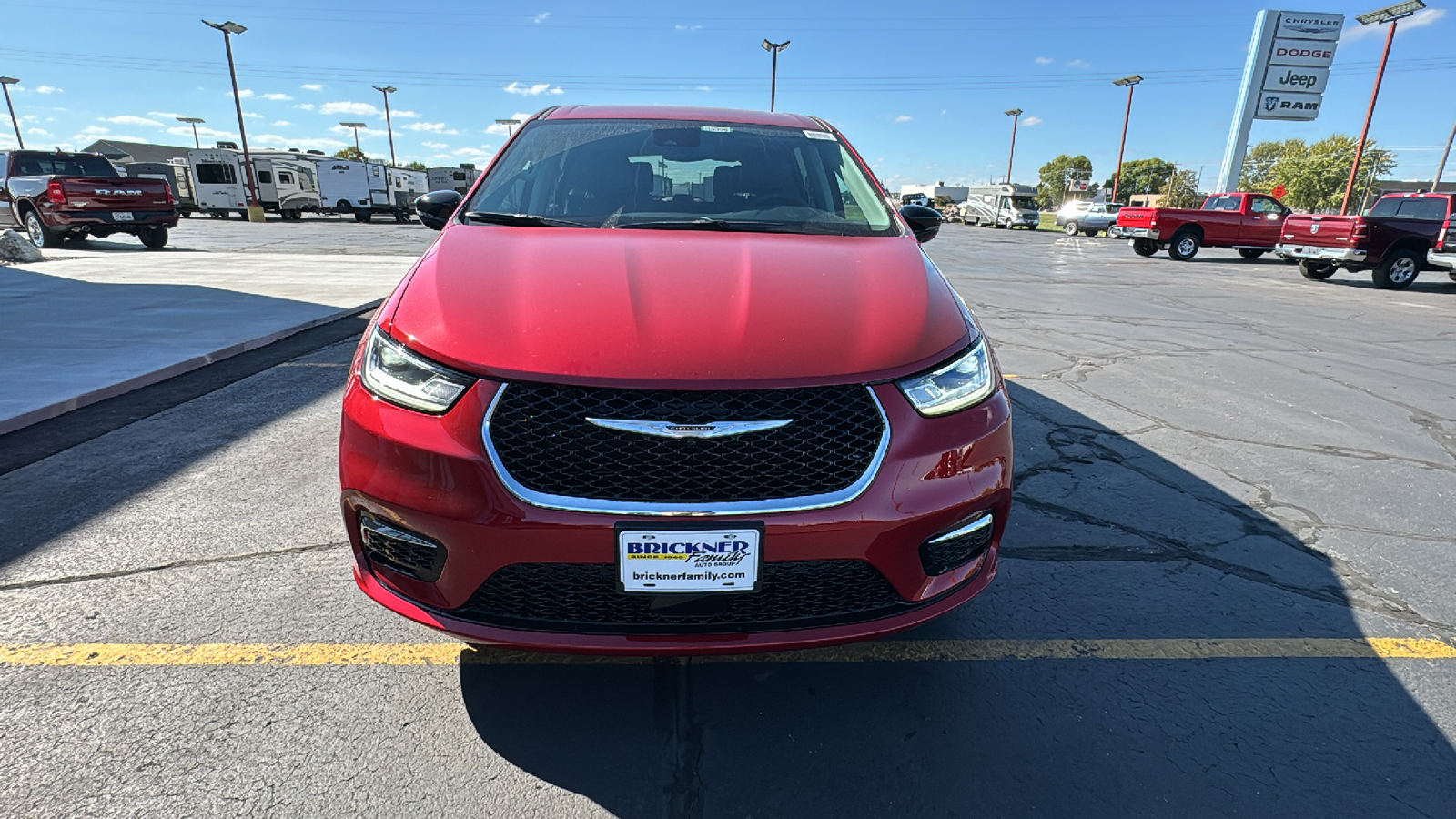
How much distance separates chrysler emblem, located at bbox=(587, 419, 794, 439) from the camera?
1584 millimetres

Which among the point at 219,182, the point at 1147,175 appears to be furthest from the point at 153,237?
the point at 1147,175

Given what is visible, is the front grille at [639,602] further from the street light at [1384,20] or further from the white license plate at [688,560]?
the street light at [1384,20]

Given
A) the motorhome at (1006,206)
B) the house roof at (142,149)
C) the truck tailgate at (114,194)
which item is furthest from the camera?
the house roof at (142,149)

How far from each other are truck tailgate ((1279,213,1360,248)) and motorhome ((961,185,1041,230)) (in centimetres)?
2677

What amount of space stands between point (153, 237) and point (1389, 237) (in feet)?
79.1

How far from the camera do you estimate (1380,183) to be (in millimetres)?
73062

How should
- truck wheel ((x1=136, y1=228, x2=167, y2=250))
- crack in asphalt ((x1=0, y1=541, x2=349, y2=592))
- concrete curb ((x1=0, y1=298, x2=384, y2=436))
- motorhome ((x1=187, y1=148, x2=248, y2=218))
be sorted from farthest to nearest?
motorhome ((x1=187, y1=148, x2=248, y2=218)), truck wheel ((x1=136, y1=228, x2=167, y2=250)), concrete curb ((x1=0, y1=298, x2=384, y2=436)), crack in asphalt ((x1=0, y1=541, x2=349, y2=592))

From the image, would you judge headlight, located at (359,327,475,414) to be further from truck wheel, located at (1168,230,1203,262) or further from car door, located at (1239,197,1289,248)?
car door, located at (1239,197,1289,248)

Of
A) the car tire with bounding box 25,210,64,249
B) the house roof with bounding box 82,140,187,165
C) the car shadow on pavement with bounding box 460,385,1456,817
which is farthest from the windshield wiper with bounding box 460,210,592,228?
the house roof with bounding box 82,140,187,165

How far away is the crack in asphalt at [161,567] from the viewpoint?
247 cm

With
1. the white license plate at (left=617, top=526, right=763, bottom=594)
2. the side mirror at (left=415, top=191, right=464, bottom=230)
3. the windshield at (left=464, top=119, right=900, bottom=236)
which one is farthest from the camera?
the side mirror at (left=415, top=191, right=464, bottom=230)

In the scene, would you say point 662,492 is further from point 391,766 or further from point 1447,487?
point 1447,487

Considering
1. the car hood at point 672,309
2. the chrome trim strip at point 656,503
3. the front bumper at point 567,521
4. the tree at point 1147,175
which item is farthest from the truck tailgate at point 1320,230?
the tree at point 1147,175

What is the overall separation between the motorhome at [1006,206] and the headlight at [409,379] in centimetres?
4326
